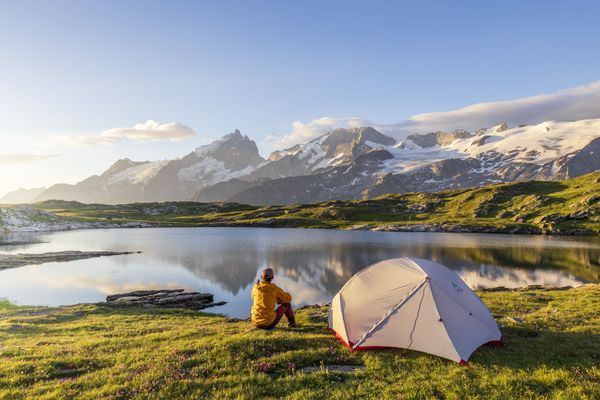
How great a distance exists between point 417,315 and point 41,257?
266 feet

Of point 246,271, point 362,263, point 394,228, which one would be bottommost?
point 394,228

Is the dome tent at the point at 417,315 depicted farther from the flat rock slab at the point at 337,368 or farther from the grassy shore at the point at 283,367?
the flat rock slab at the point at 337,368

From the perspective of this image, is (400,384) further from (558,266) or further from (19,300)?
(558,266)

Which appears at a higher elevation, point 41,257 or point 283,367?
point 283,367

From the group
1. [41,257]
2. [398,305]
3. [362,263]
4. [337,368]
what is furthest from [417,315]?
[41,257]

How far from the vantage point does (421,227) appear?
562ft

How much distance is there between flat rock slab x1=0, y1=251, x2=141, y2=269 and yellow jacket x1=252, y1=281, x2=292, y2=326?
2536 inches

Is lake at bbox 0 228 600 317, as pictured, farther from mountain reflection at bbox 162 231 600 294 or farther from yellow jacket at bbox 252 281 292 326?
yellow jacket at bbox 252 281 292 326

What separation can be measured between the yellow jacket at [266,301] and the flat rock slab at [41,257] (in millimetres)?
64419

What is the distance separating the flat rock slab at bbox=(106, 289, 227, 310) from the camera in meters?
38.7

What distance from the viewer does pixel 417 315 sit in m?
17.0

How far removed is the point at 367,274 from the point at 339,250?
232 feet

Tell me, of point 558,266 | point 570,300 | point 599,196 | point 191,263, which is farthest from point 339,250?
point 599,196

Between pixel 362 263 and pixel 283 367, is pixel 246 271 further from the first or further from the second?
pixel 283 367
